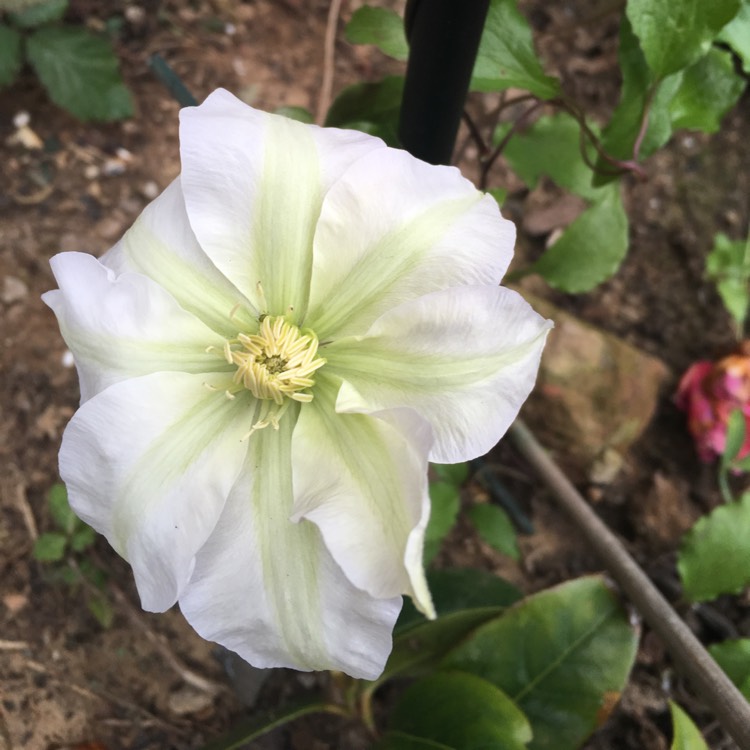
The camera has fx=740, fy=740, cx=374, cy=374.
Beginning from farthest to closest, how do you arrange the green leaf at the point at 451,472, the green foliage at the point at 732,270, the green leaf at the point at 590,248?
the green foliage at the point at 732,270 → the green leaf at the point at 451,472 → the green leaf at the point at 590,248

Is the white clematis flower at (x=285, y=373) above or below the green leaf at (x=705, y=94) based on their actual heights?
below

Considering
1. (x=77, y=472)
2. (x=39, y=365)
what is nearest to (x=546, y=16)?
(x=39, y=365)

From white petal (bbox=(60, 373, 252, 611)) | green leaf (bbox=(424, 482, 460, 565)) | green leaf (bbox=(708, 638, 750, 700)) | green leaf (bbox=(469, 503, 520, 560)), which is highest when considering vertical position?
white petal (bbox=(60, 373, 252, 611))

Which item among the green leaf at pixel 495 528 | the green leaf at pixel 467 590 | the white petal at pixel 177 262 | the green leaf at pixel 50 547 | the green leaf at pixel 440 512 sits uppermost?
the white petal at pixel 177 262

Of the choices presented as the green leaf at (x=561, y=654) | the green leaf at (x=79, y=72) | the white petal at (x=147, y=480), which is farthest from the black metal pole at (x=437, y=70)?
the green leaf at (x=79, y=72)

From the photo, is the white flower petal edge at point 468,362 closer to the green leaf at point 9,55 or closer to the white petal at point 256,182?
the white petal at point 256,182

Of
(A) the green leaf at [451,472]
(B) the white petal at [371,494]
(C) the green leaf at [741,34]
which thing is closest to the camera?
(B) the white petal at [371,494]

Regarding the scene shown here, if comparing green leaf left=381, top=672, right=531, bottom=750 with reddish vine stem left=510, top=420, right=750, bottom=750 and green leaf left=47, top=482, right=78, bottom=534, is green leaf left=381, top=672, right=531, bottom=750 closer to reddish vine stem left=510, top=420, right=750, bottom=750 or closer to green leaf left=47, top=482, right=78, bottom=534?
reddish vine stem left=510, top=420, right=750, bottom=750

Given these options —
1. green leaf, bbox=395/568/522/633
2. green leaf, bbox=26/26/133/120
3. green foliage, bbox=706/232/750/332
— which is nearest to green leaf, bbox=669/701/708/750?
green leaf, bbox=395/568/522/633

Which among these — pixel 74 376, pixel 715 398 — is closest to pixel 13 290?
pixel 74 376
